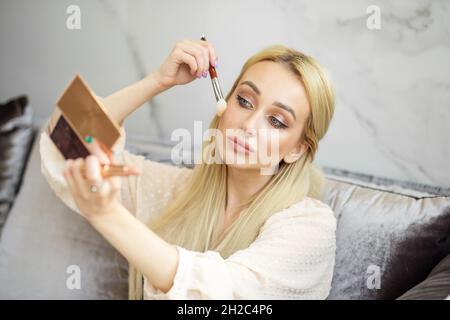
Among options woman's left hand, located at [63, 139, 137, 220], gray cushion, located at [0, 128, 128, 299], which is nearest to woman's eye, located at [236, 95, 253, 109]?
woman's left hand, located at [63, 139, 137, 220]

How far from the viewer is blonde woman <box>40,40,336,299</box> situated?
714mm

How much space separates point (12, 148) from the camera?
1.33 m

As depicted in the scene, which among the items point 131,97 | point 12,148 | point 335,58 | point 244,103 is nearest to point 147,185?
point 131,97

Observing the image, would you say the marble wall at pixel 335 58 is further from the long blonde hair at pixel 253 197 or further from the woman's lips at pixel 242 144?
the woman's lips at pixel 242 144

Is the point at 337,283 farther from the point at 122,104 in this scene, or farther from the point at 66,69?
the point at 66,69

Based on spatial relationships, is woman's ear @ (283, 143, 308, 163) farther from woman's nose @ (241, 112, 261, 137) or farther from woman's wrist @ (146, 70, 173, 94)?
Answer: woman's wrist @ (146, 70, 173, 94)

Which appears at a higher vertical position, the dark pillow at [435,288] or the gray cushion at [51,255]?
the dark pillow at [435,288]

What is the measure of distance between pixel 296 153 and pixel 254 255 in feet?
0.95

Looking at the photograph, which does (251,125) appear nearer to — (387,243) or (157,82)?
(157,82)

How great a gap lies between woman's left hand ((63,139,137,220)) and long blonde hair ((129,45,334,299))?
1.28 ft

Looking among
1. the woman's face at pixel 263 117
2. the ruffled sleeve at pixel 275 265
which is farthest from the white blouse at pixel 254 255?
the woman's face at pixel 263 117

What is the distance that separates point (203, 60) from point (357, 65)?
1.54 feet

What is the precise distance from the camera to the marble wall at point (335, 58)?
45.5 inches
